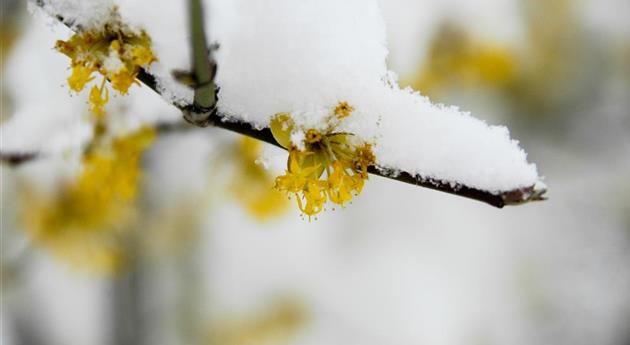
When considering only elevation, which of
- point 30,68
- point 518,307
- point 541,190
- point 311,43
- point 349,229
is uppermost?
point 349,229

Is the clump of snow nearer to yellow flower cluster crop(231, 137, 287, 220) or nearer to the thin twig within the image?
the thin twig

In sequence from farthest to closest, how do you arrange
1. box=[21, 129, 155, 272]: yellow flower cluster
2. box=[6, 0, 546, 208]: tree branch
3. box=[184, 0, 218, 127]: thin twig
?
box=[21, 129, 155, 272]: yellow flower cluster, box=[6, 0, 546, 208]: tree branch, box=[184, 0, 218, 127]: thin twig

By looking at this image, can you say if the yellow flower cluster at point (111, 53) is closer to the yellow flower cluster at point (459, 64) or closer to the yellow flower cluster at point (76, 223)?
the yellow flower cluster at point (76, 223)

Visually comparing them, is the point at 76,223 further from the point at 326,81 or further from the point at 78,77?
the point at 326,81

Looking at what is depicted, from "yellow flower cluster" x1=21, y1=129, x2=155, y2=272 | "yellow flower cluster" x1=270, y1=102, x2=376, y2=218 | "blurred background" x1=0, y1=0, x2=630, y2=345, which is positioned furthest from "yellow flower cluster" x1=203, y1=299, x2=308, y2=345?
"yellow flower cluster" x1=270, y1=102, x2=376, y2=218

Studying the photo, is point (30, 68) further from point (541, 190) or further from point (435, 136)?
point (541, 190)

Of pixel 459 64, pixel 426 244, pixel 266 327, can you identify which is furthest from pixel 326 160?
pixel 426 244

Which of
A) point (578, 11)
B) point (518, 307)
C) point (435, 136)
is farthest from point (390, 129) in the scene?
point (518, 307)
